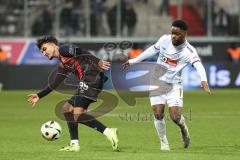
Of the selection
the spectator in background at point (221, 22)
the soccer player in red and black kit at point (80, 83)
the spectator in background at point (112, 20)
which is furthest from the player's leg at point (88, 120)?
the spectator in background at point (221, 22)

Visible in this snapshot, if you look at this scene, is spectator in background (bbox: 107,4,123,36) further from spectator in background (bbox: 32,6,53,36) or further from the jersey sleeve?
the jersey sleeve

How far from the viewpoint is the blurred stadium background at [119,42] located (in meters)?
22.5

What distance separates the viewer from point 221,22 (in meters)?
35.6

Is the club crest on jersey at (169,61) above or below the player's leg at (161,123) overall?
Result: above

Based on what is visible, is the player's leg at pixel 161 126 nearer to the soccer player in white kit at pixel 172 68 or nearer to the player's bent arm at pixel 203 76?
the soccer player in white kit at pixel 172 68

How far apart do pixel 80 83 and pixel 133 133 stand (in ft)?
14.7

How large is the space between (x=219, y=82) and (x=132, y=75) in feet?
14.9

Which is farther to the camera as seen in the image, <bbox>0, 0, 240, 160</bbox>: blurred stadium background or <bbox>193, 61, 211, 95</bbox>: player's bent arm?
<bbox>0, 0, 240, 160</bbox>: blurred stadium background

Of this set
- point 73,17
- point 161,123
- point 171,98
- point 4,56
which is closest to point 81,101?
point 161,123

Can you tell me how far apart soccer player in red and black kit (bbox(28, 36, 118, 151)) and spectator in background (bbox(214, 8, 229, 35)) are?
22.8 metres

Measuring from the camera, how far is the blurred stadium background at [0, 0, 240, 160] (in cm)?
2254

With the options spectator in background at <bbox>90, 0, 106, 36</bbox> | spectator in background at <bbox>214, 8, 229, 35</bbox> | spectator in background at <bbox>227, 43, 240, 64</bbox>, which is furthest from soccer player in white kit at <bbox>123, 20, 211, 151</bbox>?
spectator in background at <bbox>214, 8, 229, 35</bbox>

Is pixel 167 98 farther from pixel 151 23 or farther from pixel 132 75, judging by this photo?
pixel 151 23

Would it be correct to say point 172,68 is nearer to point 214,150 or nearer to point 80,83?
point 214,150
